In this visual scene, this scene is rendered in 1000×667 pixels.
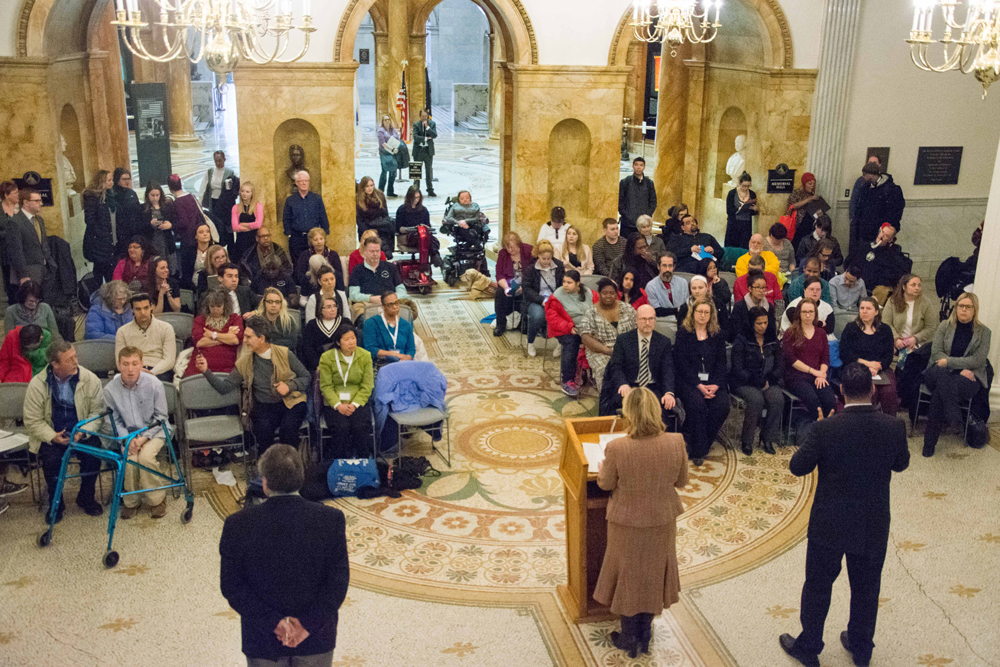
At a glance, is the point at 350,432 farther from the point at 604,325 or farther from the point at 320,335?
the point at 604,325

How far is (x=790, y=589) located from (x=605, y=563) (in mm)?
1690

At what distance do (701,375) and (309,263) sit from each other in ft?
13.3

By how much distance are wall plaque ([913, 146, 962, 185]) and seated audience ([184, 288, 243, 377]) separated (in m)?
10.0

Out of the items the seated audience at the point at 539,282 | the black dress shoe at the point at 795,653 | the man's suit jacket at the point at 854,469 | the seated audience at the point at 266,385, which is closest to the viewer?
the man's suit jacket at the point at 854,469

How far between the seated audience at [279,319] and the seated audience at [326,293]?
18 cm

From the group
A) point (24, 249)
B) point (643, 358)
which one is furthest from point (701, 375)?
point (24, 249)

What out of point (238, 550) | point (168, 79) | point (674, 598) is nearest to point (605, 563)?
point (674, 598)

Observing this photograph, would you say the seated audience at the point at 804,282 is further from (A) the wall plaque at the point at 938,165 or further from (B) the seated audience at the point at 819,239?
(A) the wall plaque at the point at 938,165

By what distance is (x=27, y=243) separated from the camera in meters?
10.5

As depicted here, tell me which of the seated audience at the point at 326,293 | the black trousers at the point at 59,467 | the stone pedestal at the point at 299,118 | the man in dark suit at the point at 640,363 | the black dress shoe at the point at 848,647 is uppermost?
the stone pedestal at the point at 299,118

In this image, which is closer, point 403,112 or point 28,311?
point 28,311

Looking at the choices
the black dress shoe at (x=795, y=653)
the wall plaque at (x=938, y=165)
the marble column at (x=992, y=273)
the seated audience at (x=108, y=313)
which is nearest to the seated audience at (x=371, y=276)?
the seated audience at (x=108, y=313)

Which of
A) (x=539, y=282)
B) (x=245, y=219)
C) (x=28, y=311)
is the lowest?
(x=539, y=282)

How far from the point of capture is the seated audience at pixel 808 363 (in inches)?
334
